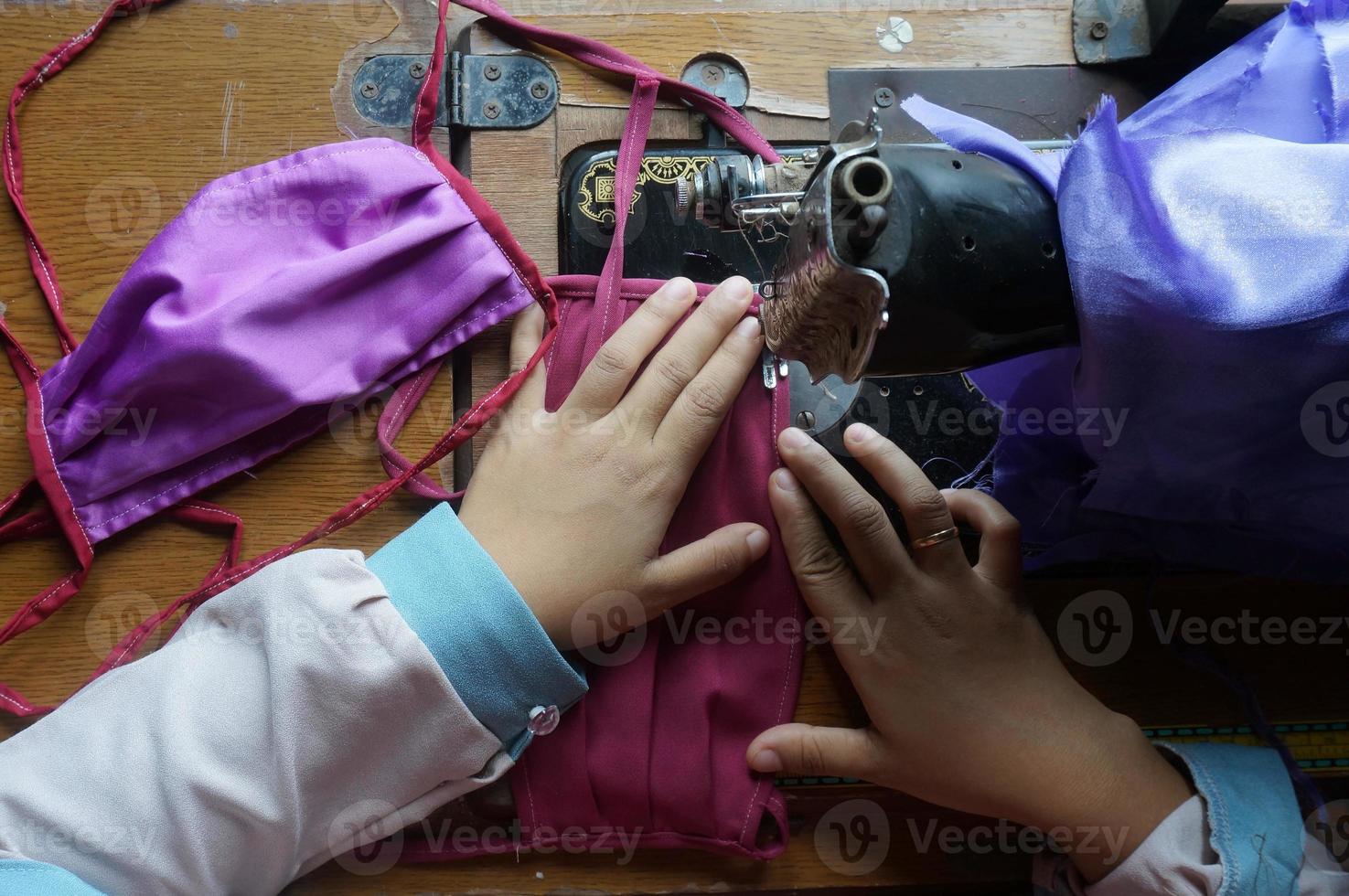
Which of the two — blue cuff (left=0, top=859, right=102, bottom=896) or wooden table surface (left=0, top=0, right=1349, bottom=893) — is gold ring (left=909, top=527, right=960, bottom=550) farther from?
blue cuff (left=0, top=859, right=102, bottom=896)

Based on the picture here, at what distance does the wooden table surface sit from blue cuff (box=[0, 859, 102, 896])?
0.50ft

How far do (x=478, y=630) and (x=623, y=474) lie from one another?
0.16 metres

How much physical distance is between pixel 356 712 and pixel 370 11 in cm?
59

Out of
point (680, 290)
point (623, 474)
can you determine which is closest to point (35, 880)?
point (623, 474)

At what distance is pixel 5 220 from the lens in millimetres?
840

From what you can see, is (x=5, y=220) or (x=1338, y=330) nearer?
(x=1338, y=330)

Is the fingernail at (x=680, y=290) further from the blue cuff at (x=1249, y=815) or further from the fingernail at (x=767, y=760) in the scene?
the blue cuff at (x=1249, y=815)

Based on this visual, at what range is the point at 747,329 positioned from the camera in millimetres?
800

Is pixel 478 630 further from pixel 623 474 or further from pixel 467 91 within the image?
pixel 467 91

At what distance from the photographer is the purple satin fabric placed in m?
0.78

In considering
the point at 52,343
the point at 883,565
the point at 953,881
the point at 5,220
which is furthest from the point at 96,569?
the point at 953,881

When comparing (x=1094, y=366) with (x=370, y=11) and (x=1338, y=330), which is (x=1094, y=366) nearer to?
(x=1338, y=330)

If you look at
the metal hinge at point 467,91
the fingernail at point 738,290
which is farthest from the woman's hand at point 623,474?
the metal hinge at point 467,91

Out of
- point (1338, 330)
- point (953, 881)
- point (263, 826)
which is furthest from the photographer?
point (953, 881)
